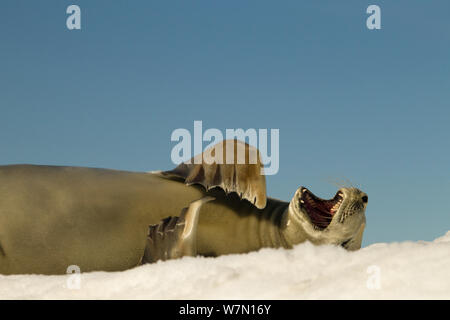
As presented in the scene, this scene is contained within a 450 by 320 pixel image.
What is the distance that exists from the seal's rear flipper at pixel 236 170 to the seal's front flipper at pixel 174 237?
245 millimetres

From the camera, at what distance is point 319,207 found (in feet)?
14.4

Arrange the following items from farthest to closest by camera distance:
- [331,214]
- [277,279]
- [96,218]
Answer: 1. [331,214]
2. [96,218]
3. [277,279]

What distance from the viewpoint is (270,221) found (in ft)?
14.8

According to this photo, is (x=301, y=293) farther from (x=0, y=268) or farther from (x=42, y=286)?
(x=0, y=268)

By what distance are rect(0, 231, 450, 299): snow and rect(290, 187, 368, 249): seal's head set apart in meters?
0.60

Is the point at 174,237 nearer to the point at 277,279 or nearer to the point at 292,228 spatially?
the point at 292,228

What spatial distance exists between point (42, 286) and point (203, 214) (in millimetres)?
1367

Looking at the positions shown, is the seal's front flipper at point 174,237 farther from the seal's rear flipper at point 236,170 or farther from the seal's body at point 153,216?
the seal's rear flipper at point 236,170

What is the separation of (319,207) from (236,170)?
2.22 ft

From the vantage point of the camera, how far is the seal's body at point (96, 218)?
4094 mm

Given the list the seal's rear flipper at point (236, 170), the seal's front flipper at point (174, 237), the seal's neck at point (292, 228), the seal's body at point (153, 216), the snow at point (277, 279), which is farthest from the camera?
the seal's neck at point (292, 228)

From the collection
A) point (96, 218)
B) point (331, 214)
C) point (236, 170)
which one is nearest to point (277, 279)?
point (236, 170)

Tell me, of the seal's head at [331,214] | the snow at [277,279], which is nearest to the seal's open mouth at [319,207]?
the seal's head at [331,214]
